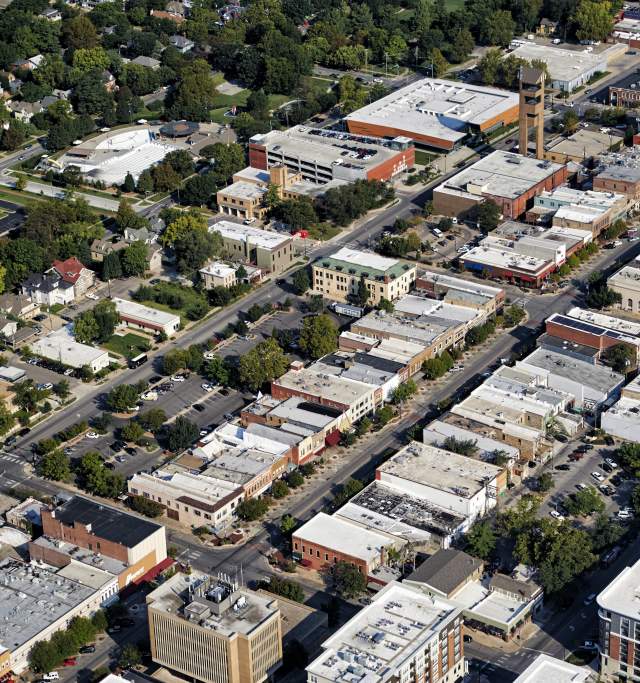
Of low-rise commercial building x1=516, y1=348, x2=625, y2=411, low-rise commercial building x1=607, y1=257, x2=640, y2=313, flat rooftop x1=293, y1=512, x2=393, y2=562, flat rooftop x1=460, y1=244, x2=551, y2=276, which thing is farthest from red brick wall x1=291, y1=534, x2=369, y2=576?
flat rooftop x1=460, y1=244, x2=551, y2=276

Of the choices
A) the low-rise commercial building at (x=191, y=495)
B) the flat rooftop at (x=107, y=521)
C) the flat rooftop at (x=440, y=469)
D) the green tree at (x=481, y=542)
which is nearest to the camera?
the green tree at (x=481, y=542)

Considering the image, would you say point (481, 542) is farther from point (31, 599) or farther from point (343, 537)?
point (31, 599)

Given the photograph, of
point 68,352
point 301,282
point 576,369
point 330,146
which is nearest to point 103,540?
point 68,352

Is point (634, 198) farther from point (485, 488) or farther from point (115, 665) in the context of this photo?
point (115, 665)

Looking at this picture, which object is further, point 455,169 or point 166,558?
point 455,169

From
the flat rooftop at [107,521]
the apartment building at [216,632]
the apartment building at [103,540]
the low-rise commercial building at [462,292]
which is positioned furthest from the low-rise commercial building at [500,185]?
the apartment building at [216,632]

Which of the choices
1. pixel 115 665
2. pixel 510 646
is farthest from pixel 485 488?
pixel 115 665

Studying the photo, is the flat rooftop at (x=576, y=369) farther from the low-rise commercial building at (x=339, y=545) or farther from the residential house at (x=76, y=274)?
the residential house at (x=76, y=274)
